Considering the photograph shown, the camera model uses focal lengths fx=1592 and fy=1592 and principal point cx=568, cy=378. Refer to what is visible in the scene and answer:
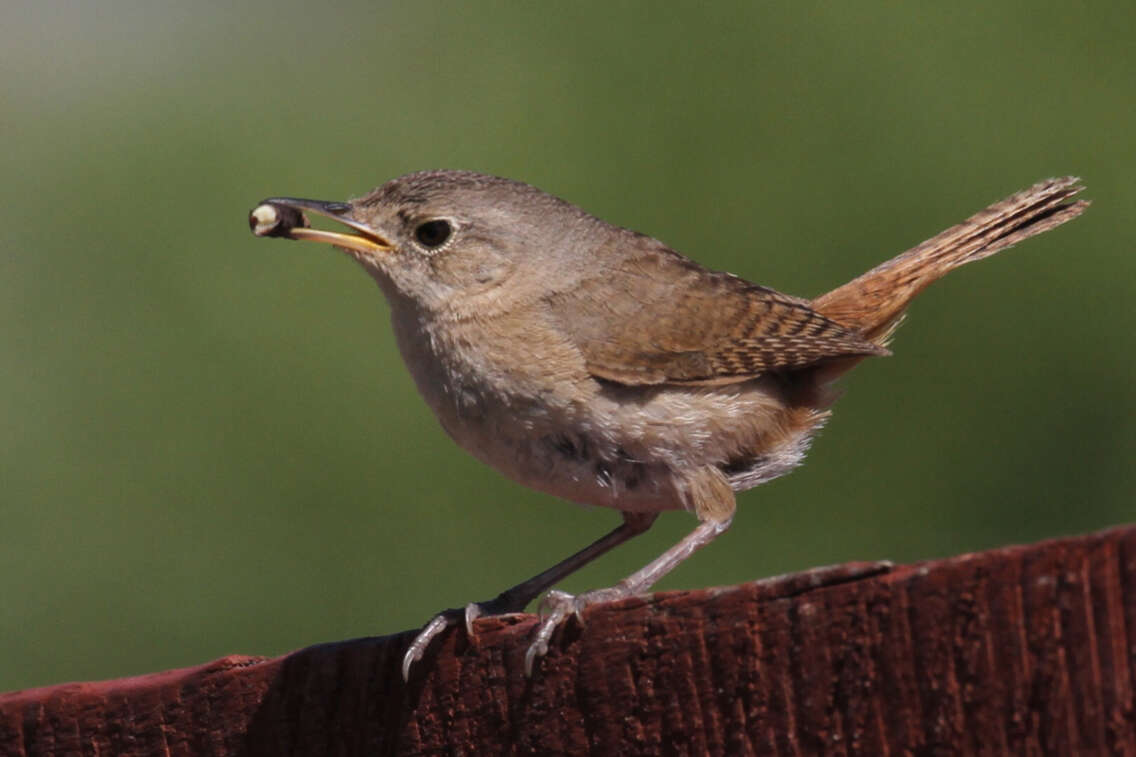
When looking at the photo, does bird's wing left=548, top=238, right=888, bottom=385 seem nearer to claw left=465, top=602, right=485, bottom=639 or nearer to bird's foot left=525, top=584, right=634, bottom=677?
claw left=465, top=602, right=485, bottom=639

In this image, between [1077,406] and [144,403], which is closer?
[1077,406]

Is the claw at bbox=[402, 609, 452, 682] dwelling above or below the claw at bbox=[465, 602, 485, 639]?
A: below

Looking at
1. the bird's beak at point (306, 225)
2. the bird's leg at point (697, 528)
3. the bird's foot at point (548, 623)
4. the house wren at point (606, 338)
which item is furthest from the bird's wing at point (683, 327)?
the bird's foot at point (548, 623)

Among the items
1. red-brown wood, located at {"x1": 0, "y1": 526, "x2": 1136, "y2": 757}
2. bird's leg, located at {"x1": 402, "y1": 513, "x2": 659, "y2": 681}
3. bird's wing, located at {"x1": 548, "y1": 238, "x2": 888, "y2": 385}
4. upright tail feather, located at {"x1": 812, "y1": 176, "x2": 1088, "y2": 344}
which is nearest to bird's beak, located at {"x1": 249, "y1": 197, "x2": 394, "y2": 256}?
bird's wing, located at {"x1": 548, "y1": 238, "x2": 888, "y2": 385}

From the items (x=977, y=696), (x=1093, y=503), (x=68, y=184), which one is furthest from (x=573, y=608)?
(x=68, y=184)

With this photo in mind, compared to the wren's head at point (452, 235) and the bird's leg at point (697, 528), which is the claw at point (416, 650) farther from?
the wren's head at point (452, 235)

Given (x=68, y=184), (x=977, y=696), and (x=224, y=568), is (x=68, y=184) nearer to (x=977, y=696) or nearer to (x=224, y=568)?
(x=224, y=568)

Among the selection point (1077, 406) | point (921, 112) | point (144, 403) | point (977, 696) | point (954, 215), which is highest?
point (921, 112)

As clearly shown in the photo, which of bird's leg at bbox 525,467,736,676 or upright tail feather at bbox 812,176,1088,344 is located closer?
bird's leg at bbox 525,467,736,676
